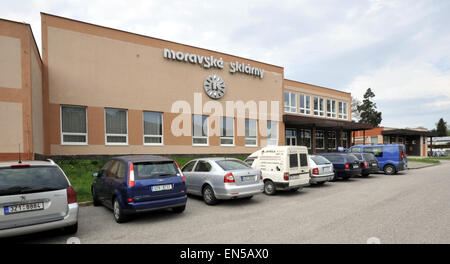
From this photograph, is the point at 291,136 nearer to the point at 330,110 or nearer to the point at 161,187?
the point at 330,110

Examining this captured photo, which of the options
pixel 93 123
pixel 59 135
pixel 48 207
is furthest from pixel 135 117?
pixel 48 207

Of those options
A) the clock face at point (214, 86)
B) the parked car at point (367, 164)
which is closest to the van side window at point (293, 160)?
the parked car at point (367, 164)

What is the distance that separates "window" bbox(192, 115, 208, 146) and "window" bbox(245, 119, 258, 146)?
3.92m

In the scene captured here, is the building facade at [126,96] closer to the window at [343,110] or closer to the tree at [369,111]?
the window at [343,110]

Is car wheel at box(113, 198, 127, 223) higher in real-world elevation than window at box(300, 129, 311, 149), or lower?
lower

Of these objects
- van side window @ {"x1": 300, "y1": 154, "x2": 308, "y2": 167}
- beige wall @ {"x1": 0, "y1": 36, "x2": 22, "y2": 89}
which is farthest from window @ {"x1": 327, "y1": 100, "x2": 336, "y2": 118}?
beige wall @ {"x1": 0, "y1": 36, "x2": 22, "y2": 89}

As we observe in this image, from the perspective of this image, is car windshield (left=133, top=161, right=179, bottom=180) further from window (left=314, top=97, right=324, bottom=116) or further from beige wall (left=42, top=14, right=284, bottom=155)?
window (left=314, top=97, right=324, bottom=116)

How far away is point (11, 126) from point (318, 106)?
26.9 metres

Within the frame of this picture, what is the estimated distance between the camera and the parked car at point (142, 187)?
227 inches

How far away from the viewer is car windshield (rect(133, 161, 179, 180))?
6047mm

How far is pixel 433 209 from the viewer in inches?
263

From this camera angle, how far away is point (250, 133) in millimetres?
21391

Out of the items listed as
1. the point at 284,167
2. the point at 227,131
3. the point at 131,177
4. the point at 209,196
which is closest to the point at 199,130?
the point at 227,131
